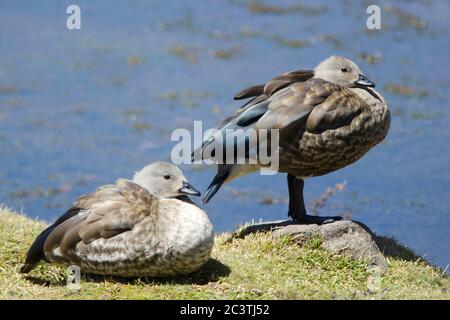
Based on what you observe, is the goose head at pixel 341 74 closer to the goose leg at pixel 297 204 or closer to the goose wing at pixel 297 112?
the goose wing at pixel 297 112

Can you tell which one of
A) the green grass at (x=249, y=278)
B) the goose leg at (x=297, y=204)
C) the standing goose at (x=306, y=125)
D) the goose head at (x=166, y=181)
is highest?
the standing goose at (x=306, y=125)

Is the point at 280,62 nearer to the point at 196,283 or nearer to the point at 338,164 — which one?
the point at 338,164

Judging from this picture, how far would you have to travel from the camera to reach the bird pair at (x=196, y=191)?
730 centimetres

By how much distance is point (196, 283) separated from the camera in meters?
7.48

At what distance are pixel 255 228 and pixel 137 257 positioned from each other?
5.33ft

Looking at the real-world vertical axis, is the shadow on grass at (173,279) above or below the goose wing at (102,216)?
below

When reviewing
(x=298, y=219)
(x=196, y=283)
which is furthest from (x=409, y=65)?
(x=196, y=283)

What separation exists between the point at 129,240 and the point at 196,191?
0.67 m

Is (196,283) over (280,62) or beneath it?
beneath

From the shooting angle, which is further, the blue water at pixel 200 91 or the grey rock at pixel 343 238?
the blue water at pixel 200 91

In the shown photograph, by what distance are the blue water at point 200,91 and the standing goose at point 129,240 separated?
3.67 metres

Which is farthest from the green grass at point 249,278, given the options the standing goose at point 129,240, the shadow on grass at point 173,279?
the standing goose at point 129,240

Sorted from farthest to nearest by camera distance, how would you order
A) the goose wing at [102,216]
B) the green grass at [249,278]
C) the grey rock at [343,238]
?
the grey rock at [343,238], the goose wing at [102,216], the green grass at [249,278]

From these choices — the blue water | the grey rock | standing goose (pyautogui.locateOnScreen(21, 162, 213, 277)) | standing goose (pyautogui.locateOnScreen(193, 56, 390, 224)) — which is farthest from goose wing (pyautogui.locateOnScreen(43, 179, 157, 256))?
the blue water
